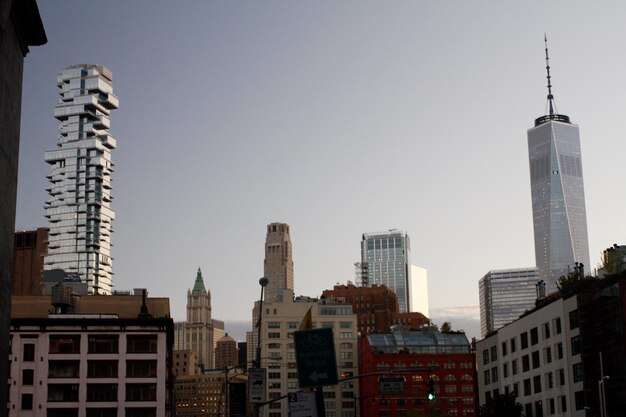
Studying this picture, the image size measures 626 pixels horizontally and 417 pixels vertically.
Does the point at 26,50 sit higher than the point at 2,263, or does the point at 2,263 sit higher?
the point at 26,50

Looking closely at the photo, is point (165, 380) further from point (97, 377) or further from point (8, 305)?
point (8, 305)

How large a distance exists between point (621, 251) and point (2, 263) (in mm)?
107492

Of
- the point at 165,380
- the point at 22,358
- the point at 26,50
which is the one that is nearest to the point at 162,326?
the point at 165,380

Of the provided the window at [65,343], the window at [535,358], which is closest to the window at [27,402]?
the window at [65,343]

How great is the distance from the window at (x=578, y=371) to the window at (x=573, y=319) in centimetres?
430

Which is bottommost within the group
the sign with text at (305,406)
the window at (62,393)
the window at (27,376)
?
the sign with text at (305,406)

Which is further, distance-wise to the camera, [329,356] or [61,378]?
[61,378]

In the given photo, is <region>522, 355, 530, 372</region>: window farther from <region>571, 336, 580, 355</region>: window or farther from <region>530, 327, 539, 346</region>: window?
<region>571, 336, 580, 355</region>: window

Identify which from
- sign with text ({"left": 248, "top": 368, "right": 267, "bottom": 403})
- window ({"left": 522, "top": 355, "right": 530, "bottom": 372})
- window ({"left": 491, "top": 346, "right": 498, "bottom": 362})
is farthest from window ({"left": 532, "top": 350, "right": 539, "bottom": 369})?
sign with text ({"left": 248, "top": 368, "right": 267, "bottom": 403})

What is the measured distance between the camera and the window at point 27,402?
120m

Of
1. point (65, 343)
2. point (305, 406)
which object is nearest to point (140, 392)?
point (65, 343)

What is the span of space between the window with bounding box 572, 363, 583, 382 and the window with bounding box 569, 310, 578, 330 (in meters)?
4.30

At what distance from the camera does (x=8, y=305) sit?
39344 mm

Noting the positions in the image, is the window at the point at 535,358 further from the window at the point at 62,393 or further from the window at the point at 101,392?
the window at the point at 62,393
